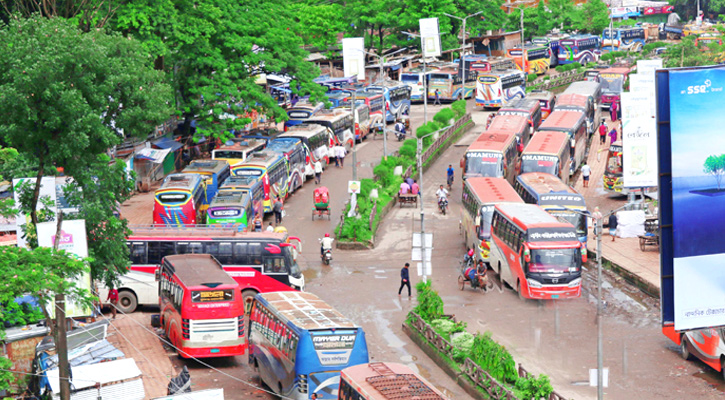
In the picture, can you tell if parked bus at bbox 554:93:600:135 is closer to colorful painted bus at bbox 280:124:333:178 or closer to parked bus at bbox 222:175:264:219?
colorful painted bus at bbox 280:124:333:178

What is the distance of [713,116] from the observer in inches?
962

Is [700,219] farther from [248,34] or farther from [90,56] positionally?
[248,34]

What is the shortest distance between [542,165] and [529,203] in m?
5.86

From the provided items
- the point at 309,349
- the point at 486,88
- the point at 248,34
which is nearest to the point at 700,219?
the point at 309,349

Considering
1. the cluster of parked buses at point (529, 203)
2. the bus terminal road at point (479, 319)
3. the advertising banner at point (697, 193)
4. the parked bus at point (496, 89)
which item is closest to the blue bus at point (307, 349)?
the bus terminal road at point (479, 319)

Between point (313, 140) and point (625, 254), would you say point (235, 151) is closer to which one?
point (313, 140)

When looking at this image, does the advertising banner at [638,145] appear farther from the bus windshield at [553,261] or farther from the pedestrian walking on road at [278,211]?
the pedestrian walking on road at [278,211]

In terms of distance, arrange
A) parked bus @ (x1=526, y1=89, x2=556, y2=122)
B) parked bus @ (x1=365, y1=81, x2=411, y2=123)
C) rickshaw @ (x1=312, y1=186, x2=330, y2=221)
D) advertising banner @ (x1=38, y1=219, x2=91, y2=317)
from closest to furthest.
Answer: advertising banner @ (x1=38, y1=219, x2=91, y2=317) → rickshaw @ (x1=312, y1=186, x2=330, y2=221) → parked bus @ (x1=365, y1=81, x2=411, y2=123) → parked bus @ (x1=526, y1=89, x2=556, y2=122)

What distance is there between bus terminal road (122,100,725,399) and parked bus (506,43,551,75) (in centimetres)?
4418

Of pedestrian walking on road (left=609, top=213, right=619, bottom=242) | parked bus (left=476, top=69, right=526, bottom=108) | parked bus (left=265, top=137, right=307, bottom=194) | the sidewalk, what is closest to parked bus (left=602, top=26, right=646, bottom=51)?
parked bus (left=476, top=69, right=526, bottom=108)

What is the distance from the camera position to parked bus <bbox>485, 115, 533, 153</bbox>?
182 ft

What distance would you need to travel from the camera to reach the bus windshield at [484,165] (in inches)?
1866

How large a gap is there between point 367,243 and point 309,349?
18.2m

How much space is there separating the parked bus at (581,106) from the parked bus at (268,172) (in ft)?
70.6
